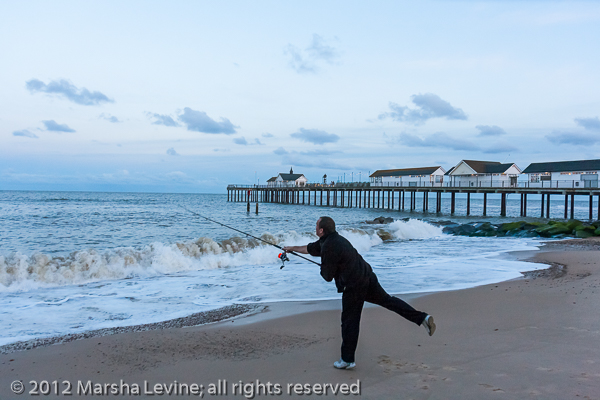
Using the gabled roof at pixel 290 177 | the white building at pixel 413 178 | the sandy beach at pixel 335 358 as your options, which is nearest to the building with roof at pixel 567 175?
the white building at pixel 413 178

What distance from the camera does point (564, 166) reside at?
38500 millimetres

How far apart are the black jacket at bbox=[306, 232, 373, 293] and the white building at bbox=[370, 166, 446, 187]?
153 ft

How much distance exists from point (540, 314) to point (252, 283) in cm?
549

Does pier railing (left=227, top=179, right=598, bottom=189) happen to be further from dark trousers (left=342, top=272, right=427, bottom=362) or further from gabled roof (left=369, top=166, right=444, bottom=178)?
dark trousers (left=342, top=272, right=427, bottom=362)

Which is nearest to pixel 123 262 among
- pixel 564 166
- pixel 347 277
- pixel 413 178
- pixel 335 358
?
pixel 335 358

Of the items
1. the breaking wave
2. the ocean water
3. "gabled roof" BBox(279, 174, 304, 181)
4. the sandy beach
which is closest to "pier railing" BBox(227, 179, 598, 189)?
"gabled roof" BBox(279, 174, 304, 181)

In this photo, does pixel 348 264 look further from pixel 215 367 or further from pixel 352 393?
pixel 215 367

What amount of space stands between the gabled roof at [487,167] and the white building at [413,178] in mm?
3815

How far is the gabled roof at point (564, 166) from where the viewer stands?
118 ft

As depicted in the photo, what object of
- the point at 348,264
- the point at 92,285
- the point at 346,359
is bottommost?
the point at 92,285

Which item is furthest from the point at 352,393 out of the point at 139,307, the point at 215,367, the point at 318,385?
the point at 139,307

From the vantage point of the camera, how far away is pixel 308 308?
6.39m

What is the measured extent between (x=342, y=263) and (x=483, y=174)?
47869 mm

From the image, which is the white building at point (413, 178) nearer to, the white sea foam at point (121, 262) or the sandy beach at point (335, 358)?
the white sea foam at point (121, 262)
